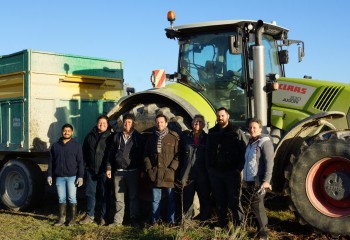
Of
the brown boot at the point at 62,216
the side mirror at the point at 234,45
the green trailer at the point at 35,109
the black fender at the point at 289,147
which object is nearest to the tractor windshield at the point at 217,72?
the side mirror at the point at 234,45

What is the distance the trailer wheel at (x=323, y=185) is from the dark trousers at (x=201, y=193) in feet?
3.57

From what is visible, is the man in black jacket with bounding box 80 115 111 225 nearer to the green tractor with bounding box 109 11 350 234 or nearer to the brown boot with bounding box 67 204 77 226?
the brown boot with bounding box 67 204 77 226

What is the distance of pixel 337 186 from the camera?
5711 mm

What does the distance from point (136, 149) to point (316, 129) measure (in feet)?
7.94

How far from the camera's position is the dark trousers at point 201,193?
20.7ft

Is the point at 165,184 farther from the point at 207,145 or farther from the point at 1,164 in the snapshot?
the point at 1,164

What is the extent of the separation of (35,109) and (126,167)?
2367mm

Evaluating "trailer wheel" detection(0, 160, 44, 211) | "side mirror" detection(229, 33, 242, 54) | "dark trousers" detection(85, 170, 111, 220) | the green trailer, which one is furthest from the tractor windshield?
"trailer wheel" detection(0, 160, 44, 211)

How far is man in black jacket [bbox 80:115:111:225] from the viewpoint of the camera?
6895mm

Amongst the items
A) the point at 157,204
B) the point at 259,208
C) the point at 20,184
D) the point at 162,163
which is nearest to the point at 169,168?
the point at 162,163

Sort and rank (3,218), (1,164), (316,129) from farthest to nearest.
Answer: (1,164), (3,218), (316,129)

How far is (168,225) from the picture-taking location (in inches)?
239

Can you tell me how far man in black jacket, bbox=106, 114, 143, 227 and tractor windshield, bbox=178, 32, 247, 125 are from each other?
1.29 meters

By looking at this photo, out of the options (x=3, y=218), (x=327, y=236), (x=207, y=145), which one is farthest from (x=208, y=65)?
(x=3, y=218)
